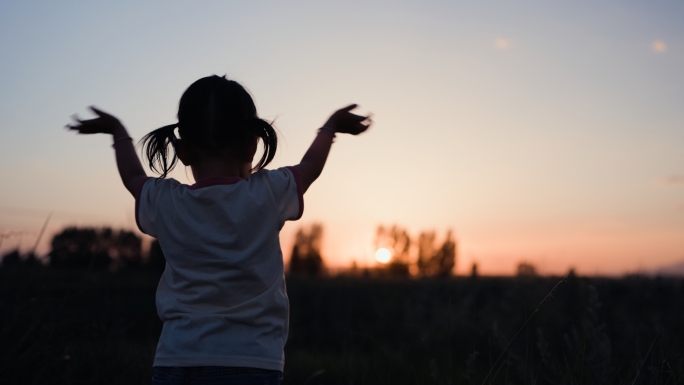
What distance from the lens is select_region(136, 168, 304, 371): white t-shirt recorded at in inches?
64.3

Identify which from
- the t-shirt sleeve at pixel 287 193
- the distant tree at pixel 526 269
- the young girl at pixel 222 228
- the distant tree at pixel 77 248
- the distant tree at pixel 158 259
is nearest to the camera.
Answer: the young girl at pixel 222 228

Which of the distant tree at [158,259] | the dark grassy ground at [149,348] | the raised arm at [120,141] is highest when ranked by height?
the raised arm at [120,141]

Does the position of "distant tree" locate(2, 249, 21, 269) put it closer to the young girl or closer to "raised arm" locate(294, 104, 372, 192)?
the young girl

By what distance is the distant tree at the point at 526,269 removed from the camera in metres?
14.7

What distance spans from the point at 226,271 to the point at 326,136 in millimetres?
535

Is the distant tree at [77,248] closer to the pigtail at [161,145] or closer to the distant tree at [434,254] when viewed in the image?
the pigtail at [161,145]

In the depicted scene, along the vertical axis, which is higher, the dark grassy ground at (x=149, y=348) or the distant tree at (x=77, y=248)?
the distant tree at (x=77, y=248)

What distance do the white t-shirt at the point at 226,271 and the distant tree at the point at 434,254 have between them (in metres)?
49.0

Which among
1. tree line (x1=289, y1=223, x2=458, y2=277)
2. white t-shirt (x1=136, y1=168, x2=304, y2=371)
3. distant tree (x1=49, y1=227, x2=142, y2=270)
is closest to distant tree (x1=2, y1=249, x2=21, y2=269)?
distant tree (x1=49, y1=227, x2=142, y2=270)

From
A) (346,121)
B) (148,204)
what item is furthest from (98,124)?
(346,121)

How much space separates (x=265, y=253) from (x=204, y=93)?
1.80ft

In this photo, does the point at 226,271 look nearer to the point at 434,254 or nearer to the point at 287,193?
the point at 287,193

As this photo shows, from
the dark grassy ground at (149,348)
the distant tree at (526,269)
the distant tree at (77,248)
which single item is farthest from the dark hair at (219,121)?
the distant tree at (526,269)

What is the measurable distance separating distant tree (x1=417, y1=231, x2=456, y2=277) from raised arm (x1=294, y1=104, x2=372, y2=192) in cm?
4887
